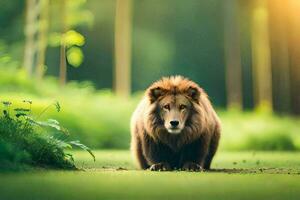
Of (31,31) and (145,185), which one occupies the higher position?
(31,31)

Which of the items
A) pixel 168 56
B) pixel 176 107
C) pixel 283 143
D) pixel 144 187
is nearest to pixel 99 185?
pixel 144 187

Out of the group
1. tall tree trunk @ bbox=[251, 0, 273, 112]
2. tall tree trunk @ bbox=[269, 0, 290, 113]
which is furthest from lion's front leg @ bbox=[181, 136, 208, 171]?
tall tree trunk @ bbox=[251, 0, 273, 112]

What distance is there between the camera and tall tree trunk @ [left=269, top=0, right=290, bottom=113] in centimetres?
1936

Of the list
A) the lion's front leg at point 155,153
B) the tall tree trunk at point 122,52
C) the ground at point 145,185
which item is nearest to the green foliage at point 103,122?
the tall tree trunk at point 122,52

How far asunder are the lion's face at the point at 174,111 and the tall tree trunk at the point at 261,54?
14290 mm

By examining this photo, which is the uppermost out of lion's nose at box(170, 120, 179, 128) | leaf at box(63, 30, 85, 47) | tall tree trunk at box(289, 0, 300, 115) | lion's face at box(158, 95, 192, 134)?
leaf at box(63, 30, 85, 47)

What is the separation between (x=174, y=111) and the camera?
659cm

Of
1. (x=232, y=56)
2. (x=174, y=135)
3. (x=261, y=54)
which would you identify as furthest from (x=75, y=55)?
(x=174, y=135)

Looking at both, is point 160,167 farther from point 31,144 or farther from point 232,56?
point 232,56

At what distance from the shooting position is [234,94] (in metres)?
22.1

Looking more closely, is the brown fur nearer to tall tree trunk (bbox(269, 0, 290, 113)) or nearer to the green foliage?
the green foliage

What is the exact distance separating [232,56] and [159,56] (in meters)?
2.87

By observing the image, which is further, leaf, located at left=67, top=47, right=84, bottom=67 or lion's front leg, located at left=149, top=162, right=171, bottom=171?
leaf, located at left=67, top=47, right=84, bottom=67

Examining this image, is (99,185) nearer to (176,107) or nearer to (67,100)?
(176,107)
